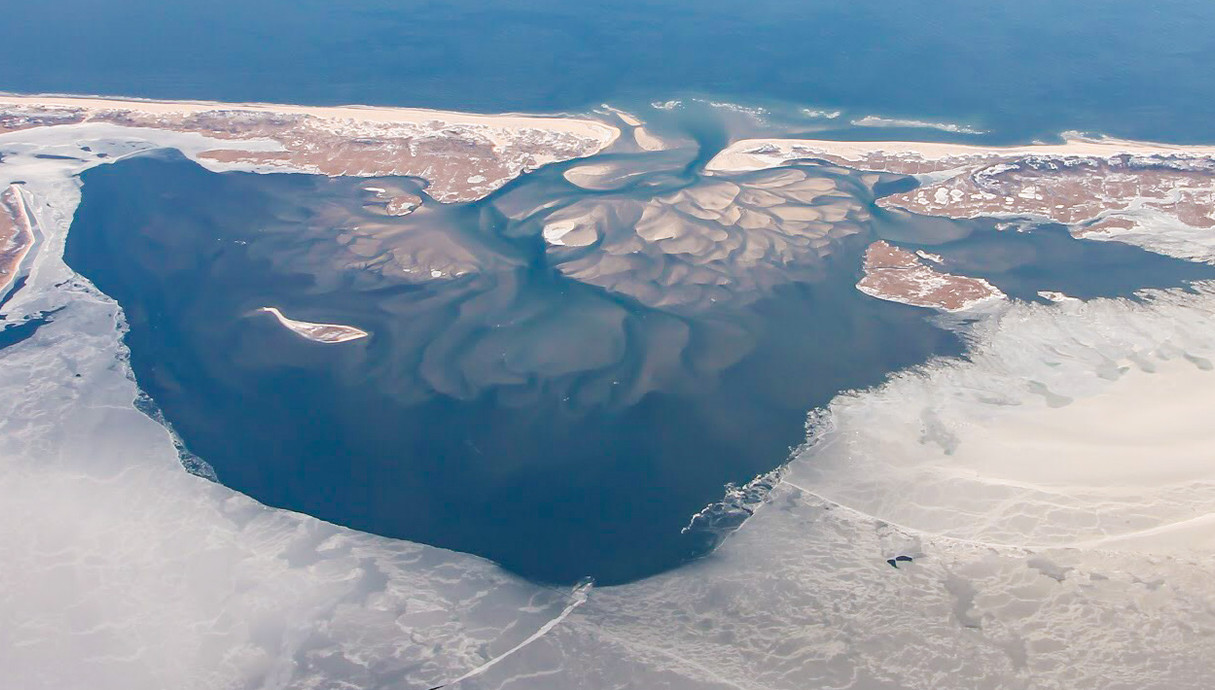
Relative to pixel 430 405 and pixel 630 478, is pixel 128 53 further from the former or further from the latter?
pixel 630 478

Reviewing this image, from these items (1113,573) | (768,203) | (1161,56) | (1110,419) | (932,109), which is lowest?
(1113,573)

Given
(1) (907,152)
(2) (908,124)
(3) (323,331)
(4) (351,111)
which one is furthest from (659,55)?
(3) (323,331)

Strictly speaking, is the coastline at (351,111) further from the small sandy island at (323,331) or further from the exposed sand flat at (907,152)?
the small sandy island at (323,331)

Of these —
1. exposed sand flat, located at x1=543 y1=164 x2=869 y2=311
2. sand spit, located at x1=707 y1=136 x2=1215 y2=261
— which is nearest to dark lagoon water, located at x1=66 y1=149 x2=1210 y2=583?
exposed sand flat, located at x1=543 y1=164 x2=869 y2=311

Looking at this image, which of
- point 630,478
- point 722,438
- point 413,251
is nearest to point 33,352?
point 413,251

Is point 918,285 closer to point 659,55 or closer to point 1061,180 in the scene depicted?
point 1061,180

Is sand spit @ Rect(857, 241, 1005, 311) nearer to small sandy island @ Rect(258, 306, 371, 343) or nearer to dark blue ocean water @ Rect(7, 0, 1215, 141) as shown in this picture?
dark blue ocean water @ Rect(7, 0, 1215, 141)
